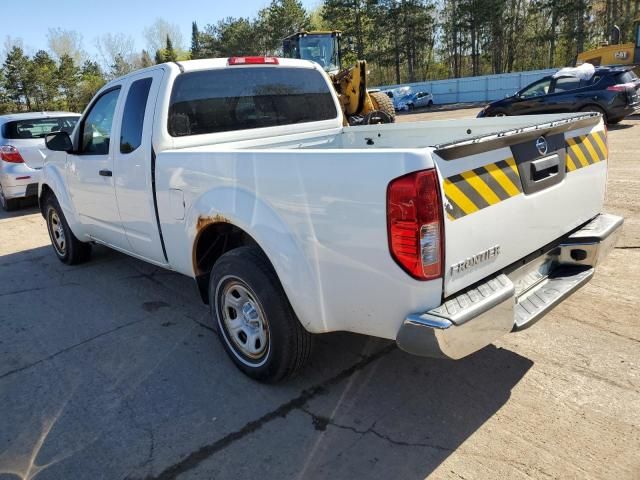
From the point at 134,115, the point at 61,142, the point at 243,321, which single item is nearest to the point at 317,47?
the point at 61,142

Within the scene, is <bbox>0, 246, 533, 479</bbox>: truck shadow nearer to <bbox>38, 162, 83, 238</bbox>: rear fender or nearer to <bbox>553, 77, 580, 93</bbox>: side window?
<bbox>38, 162, 83, 238</bbox>: rear fender

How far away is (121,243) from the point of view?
4625 millimetres

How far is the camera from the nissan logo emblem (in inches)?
107

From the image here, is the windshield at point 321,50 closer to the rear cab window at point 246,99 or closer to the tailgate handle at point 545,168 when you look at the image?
the rear cab window at point 246,99

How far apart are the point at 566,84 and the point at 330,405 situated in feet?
42.7

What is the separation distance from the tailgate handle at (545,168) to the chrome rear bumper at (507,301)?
0.46m

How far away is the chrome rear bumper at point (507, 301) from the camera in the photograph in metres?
2.21

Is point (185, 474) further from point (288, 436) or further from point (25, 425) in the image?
point (25, 425)

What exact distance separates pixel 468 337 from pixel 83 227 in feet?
14.3

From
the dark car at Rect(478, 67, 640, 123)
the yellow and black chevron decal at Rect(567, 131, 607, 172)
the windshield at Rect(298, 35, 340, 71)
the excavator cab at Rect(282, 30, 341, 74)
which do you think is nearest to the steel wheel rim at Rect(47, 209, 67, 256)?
the yellow and black chevron decal at Rect(567, 131, 607, 172)

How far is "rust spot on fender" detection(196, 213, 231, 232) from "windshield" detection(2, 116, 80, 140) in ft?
23.4

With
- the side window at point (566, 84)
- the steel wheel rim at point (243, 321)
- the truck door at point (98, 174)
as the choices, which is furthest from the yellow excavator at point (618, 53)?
the steel wheel rim at point (243, 321)

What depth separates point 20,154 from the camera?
898cm

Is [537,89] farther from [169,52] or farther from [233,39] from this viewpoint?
[169,52]
